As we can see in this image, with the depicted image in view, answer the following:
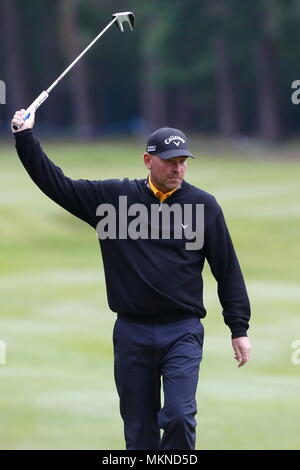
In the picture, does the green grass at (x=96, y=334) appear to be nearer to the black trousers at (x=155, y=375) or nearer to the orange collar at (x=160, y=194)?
the black trousers at (x=155, y=375)

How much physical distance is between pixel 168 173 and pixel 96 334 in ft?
27.1

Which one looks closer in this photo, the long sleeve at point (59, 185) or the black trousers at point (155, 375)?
the black trousers at point (155, 375)

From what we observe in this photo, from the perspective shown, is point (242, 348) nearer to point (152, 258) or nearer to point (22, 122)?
point (152, 258)

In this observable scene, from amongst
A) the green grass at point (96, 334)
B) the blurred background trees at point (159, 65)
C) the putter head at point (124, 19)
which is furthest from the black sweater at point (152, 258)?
the blurred background trees at point (159, 65)

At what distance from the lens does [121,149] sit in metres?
52.8

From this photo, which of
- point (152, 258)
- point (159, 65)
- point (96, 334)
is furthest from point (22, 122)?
point (159, 65)

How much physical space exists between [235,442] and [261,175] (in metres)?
29.9

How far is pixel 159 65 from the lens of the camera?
6353 cm

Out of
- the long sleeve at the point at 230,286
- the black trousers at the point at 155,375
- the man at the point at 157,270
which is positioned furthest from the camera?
the long sleeve at the point at 230,286

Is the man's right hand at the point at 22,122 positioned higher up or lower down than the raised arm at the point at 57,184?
higher up

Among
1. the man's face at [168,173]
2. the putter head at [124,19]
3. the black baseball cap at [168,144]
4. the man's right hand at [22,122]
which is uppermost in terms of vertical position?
the putter head at [124,19]

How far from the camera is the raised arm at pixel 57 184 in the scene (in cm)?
745

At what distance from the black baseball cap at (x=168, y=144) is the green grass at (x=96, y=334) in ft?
9.80

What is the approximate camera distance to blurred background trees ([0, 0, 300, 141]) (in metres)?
58.2
